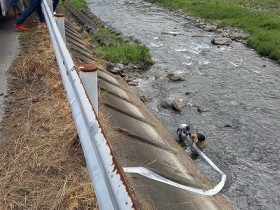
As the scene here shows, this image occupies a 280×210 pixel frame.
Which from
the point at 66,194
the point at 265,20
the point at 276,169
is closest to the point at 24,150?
the point at 66,194

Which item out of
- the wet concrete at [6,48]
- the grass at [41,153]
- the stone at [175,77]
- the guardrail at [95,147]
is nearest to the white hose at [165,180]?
the guardrail at [95,147]

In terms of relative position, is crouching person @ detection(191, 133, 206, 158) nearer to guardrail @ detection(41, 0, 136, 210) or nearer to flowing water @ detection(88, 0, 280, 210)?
flowing water @ detection(88, 0, 280, 210)

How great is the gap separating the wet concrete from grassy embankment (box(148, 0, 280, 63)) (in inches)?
417

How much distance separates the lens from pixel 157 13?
26312 millimetres

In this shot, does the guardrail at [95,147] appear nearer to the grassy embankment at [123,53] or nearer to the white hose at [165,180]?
the white hose at [165,180]

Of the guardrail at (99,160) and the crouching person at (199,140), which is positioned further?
the crouching person at (199,140)

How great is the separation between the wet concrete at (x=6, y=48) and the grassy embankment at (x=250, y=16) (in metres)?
10.6

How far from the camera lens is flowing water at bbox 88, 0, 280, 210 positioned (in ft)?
23.2

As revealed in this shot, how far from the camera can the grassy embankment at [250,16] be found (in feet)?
55.6

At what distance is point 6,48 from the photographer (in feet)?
27.6

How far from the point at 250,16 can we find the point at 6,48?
17.7m

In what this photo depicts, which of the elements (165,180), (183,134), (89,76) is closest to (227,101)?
(183,134)

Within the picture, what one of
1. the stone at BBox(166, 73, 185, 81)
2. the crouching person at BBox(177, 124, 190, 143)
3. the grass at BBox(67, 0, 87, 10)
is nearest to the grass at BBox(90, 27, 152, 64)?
the stone at BBox(166, 73, 185, 81)

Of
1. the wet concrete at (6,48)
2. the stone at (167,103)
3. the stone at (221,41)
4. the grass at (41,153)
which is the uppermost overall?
the grass at (41,153)
